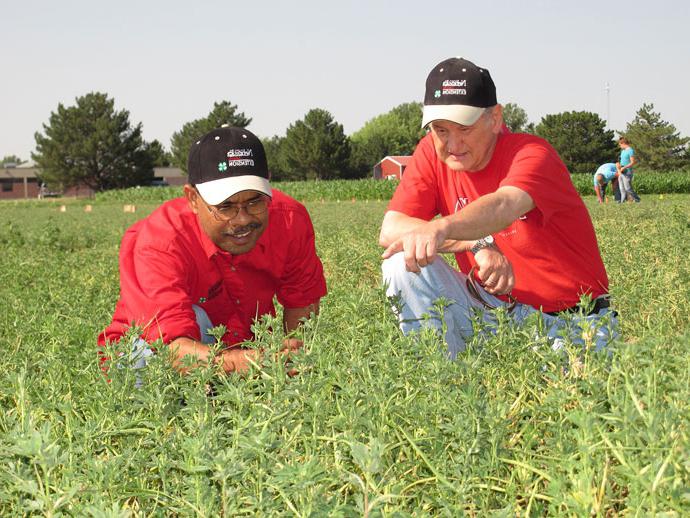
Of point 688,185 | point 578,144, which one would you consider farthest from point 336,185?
point 578,144

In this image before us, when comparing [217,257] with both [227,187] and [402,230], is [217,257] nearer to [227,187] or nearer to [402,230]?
[227,187]

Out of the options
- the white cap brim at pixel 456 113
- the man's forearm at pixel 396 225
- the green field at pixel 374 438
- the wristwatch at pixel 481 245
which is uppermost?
the white cap brim at pixel 456 113

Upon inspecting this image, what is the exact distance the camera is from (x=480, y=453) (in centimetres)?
228

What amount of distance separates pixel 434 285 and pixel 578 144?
91.4 meters

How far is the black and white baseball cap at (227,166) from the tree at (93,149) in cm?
8951

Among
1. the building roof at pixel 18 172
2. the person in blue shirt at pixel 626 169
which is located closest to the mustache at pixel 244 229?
the person in blue shirt at pixel 626 169

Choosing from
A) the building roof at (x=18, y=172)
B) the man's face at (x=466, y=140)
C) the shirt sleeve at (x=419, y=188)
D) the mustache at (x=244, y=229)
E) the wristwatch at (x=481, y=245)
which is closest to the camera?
the mustache at (x=244, y=229)

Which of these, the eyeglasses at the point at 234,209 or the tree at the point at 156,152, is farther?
the tree at the point at 156,152

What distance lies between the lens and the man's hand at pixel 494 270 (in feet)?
12.0

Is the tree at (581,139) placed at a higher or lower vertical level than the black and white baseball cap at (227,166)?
higher

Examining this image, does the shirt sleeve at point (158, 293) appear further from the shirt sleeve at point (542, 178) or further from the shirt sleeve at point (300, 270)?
the shirt sleeve at point (542, 178)

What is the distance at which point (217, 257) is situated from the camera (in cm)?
391

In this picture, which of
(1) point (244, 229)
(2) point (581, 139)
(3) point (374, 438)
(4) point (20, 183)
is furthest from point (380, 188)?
(4) point (20, 183)

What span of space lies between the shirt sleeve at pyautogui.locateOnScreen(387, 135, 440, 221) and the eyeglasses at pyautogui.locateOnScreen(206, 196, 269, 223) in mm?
858
